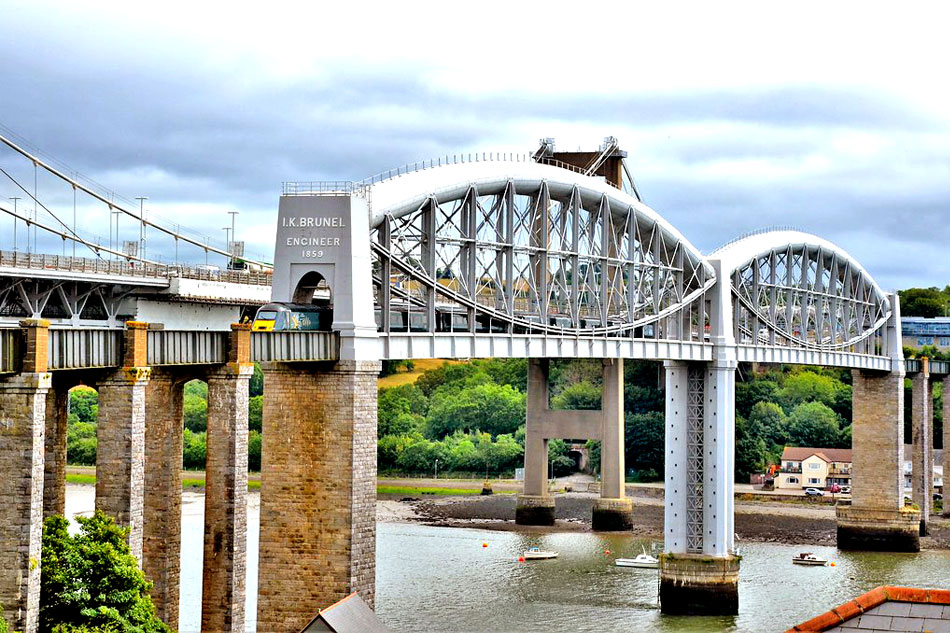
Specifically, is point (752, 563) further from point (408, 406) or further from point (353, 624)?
point (408, 406)

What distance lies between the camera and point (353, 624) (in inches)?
1443

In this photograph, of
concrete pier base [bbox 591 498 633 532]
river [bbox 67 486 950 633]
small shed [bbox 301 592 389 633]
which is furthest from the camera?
concrete pier base [bbox 591 498 633 532]

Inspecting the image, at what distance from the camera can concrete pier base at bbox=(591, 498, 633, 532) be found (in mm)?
→ 108688

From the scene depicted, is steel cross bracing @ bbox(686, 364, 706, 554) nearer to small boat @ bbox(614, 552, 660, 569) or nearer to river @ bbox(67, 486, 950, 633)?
river @ bbox(67, 486, 950, 633)

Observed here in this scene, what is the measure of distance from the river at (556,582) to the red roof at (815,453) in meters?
37.5

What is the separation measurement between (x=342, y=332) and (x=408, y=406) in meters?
110

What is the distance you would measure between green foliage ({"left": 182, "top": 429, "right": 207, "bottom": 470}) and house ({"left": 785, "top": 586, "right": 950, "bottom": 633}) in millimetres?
111444

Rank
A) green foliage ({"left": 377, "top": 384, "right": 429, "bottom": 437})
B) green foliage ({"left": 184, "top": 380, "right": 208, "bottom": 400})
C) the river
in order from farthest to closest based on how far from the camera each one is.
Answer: green foliage ({"left": 377, "top": 384, "right": 429, "bottom": 437}) < green foliage ({"left": 184, "top": 380, "right": 208, "bottom": 400}) < the river

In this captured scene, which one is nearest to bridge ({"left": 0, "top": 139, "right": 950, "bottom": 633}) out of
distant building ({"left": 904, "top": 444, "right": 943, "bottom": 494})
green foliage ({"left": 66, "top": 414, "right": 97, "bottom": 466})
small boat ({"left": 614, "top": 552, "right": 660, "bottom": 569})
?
small boat ({"left": 614, "top": 552, "right": 660, "bottom": 569})

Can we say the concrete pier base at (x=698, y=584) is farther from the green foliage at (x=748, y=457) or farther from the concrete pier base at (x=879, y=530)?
the green foliage at (x=748, y=457)

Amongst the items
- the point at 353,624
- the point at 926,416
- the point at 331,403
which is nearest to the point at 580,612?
the point at 331,403

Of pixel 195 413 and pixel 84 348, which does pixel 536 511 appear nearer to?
pixel 195 413

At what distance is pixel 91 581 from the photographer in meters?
39.4

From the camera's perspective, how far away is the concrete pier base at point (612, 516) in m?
109
